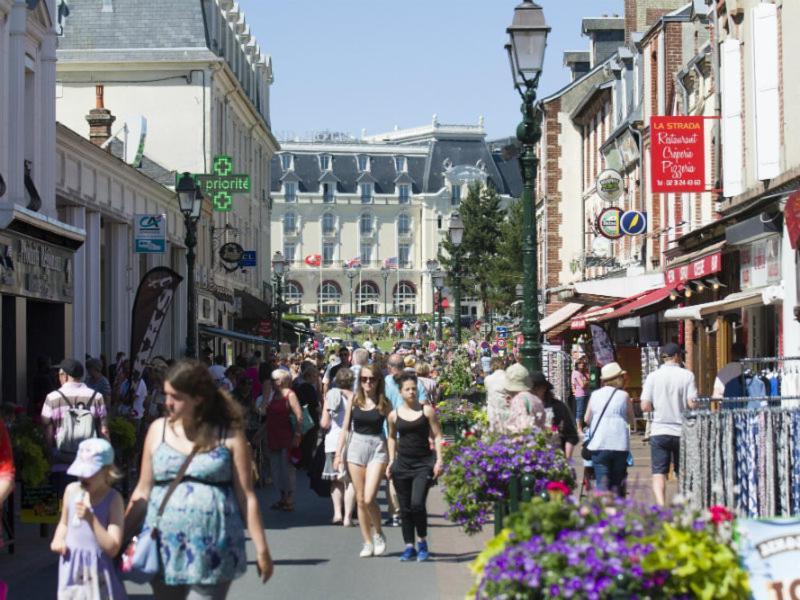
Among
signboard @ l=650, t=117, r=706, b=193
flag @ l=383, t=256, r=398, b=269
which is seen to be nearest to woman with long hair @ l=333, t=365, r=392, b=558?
signboard @ l=650, t=117, r=706, b=193

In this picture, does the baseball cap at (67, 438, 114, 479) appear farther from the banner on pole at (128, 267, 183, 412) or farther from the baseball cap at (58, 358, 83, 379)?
the banner on pole at (128, 267, 183, 412)

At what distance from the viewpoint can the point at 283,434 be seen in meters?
16.6

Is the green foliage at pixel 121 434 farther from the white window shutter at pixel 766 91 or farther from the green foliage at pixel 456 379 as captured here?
the green foliage at pixel 456 379

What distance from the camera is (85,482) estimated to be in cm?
706

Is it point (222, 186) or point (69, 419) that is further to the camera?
point (222, 186)

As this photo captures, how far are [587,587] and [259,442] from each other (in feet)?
46.3

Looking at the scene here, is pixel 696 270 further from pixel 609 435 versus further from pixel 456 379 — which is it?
pixel 609 435

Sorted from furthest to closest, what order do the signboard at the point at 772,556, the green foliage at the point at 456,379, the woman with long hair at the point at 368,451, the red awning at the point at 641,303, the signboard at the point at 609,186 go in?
the signboard at the point at 609,186
the green foliage at the point at 456,379
the red awning at the point at 641,303
the woman with long hair at the point at 368,451
the signboard at the point at 772,556

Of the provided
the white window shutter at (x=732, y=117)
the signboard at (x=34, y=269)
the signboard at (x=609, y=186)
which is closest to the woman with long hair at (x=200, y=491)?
the signboard at (x=34, y=269)

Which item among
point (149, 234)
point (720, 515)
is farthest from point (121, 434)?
point (149, 234)

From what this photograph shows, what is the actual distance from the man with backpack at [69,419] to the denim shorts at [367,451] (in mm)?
2198

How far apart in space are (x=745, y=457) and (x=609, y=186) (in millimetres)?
26950

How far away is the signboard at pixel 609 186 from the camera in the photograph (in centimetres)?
3584

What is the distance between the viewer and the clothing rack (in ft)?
30.1
